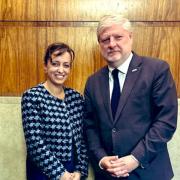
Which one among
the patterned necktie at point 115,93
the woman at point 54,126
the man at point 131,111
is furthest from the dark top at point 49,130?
the patterned necktie at point 115,93

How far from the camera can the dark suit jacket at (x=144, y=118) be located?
5.27 ft

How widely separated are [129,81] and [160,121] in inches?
11.3

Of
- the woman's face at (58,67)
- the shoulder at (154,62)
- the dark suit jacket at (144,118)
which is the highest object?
the shoulder at (154,62)

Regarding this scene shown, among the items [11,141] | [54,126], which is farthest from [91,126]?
[11,141]

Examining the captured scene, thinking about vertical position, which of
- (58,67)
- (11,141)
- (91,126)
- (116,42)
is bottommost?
(11,141)

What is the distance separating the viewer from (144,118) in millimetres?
1673

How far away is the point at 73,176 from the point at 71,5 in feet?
3.91

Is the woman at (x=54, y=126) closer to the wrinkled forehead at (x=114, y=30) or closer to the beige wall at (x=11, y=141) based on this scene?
the wrinkled forehead at (x=114, y=30)

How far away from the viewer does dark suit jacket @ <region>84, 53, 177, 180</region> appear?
1605mm

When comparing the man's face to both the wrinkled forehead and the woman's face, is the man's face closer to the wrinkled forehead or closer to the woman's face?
the wrinkled forehead

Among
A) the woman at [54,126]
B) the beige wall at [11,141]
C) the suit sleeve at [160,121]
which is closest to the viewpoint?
the suit sleeve at [160,121]

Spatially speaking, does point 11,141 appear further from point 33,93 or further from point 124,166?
point 124,166

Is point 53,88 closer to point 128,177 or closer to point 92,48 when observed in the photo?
point 92,48

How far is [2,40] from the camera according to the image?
7.09ft
